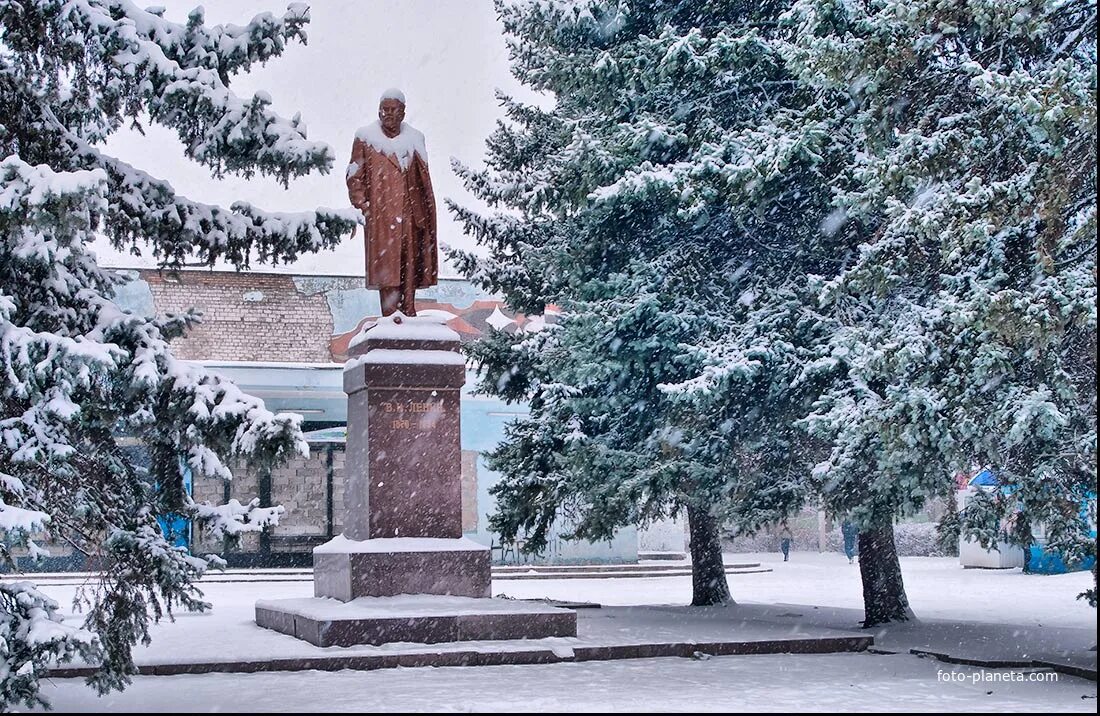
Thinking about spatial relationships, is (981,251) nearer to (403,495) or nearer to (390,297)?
(403,495)

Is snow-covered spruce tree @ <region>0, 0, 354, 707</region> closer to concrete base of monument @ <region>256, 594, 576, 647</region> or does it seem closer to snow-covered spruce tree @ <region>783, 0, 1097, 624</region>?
concrete base of monument @ <region>256, 594, 576, 647</region>

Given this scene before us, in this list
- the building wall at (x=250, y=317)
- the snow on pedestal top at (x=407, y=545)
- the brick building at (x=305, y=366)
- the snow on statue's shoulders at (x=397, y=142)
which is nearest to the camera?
the snow on pedestal top at (x=407, y=545)

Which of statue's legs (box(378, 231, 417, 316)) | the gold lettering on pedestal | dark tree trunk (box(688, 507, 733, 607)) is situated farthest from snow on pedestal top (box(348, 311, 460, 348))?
dark tree trunk (box(688, 507, 733, 607))

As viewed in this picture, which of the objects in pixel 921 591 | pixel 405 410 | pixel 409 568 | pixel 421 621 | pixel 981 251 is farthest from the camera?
pixel 921 591

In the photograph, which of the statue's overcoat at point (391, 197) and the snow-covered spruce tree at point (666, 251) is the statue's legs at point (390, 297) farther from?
the snow-covered spruce tree at point (666, 251)

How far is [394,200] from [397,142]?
0.54 metres

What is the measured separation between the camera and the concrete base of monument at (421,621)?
9562 mm

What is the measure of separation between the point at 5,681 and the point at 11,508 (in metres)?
0.89

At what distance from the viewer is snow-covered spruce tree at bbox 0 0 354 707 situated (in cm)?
699

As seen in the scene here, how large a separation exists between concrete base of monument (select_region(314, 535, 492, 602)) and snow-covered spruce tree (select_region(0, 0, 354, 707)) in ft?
7.54

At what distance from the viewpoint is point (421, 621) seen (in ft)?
31.8

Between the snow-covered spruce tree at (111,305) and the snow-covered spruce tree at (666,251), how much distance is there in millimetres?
4510

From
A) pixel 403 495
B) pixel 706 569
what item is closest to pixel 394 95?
pixel 403 495

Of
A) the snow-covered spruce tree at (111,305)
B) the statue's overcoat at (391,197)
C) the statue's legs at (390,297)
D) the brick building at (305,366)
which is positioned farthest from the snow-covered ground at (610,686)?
the brick building at (305,366)
